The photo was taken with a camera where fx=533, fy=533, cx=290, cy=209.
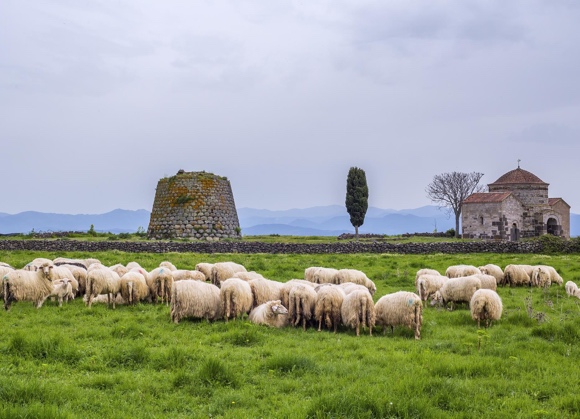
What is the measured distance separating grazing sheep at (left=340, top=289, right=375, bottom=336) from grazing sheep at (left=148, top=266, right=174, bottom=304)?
6.63 m

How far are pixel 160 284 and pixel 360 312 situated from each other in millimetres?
7223

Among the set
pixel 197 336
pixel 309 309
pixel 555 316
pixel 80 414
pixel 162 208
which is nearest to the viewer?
pixel 80 414

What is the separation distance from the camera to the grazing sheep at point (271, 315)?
12.9 metres

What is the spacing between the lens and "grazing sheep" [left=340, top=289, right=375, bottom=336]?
40.6 feet

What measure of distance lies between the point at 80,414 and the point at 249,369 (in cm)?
299

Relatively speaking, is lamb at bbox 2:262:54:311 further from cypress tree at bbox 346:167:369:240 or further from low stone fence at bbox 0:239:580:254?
cypress tree at bbox 346:167:369:240

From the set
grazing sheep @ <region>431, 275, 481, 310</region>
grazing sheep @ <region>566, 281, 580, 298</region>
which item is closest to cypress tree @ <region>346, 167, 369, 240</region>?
grazing sheep @ <region>566, 281, 580, 298</region>

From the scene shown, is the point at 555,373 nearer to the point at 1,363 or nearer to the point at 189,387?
the point at 189,387

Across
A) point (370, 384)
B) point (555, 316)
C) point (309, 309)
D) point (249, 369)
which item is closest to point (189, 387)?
point (249, 369)

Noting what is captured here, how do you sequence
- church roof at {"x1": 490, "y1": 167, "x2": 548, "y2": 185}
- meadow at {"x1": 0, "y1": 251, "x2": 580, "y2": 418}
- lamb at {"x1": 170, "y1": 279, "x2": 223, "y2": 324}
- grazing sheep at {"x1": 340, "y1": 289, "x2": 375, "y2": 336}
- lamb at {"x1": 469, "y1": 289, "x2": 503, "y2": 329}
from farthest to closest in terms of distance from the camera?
church roof at {"x1": 490, "y1": 167, "x2": 548, "y2": 185} → lamb at {"x1": 170, "y1": 279, "x2": 223, "y2": 324} → lamb at {"x1": 469, "y1": 289, "x2": 503, "y2": 329} → grazing sheep at {"x1": 340, "y1": 289, "x2": 375, "y2": 336} → meadow at {"x1": 0, "y1": 251, "x2": 580, "y2": 418}

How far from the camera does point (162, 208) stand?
150ft

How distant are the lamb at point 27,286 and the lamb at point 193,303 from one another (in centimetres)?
459

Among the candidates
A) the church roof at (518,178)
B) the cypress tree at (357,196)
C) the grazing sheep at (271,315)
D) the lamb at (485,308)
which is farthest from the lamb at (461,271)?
the cypress tree at (357,196)

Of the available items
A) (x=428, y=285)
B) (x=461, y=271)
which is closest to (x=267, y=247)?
(x=461, y=271)
